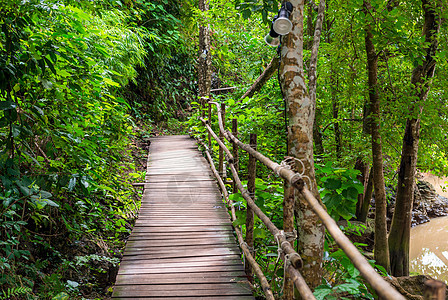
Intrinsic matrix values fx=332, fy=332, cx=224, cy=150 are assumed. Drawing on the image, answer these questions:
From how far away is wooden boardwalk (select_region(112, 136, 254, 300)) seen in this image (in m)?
2.54

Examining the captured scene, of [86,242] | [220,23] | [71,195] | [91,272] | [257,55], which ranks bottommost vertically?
[91,272]

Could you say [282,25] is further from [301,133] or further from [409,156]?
[409,156]

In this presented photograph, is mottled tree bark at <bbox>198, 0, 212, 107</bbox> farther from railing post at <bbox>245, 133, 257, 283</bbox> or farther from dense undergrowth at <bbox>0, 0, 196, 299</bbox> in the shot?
railing post at <bbox>245, 133, 257, 283</bbox>

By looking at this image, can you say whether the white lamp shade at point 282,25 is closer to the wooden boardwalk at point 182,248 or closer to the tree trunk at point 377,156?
the wooden boardwalk at point 182,248

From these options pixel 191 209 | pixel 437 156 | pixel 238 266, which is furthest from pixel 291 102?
pixel 437 156

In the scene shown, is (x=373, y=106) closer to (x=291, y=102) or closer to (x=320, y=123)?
(x=320, y=123)

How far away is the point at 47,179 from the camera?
85.4 inches

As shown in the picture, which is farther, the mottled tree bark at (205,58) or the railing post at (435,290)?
the mottled tree bark at (205,58)

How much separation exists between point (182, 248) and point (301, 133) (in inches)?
67.1

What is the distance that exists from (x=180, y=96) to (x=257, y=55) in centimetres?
403

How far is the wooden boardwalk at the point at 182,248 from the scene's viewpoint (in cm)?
254

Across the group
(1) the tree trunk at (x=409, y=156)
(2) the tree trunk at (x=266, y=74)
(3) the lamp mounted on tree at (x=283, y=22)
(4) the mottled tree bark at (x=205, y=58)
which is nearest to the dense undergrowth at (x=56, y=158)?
(3) the lamp mounted on tree at (x=283, y=22)

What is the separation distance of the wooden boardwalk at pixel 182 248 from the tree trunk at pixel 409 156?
3.14 metres

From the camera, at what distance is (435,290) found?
2.20 feet
